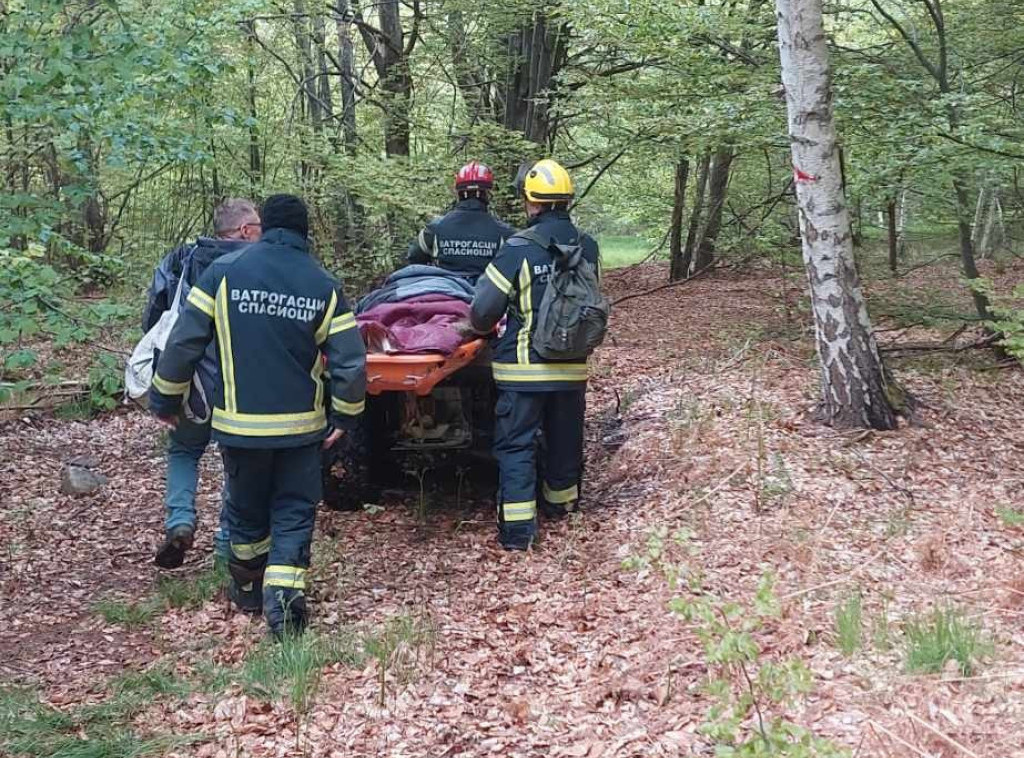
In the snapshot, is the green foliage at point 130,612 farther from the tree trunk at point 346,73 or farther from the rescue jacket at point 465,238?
the tree trunk at point 346,73

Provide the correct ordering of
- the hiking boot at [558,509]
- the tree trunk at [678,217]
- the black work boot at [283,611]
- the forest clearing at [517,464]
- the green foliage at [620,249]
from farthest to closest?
the green foliage at [620,249] → the tree trunk at [678,217] → the hiking boot at [558,509] → the black work boot at [283,611] → the forest clearing at [517,464]

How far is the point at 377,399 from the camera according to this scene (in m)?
5.90

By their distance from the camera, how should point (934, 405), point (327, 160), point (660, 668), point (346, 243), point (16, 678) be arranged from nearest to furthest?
point (660, 668), point (16, 678), point (934, 405), point (327, 160), point (346, 243)

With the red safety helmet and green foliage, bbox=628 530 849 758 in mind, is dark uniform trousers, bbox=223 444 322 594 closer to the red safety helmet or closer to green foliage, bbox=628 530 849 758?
green foliage, bbox=628 530 849 758

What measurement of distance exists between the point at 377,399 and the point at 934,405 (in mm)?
4060

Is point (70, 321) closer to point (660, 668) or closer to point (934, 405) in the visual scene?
point (660, 668)

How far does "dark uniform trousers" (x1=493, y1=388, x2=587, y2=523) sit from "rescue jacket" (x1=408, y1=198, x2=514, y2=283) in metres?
1.36

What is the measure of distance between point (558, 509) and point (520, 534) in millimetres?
452

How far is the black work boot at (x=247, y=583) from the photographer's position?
4.54m

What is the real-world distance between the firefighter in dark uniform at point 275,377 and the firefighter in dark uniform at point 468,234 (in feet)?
6.85

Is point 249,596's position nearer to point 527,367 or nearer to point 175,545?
point 175,545

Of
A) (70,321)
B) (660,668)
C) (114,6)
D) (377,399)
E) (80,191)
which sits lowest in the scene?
(660,668)

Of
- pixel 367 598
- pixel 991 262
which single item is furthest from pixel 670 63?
pixel 991 262

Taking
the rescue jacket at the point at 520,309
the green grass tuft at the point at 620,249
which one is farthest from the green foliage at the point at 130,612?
the green grass tuft at the point at 620,249
